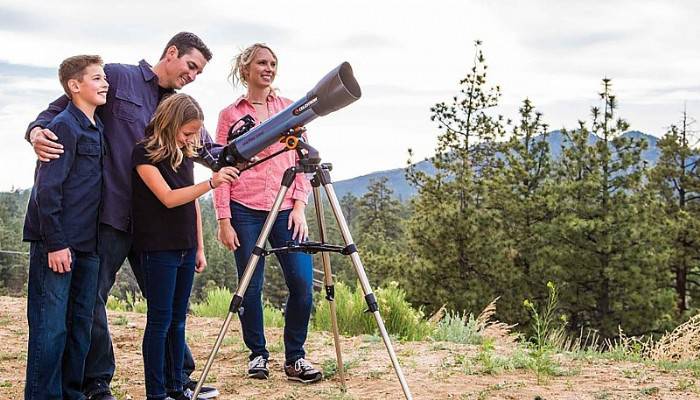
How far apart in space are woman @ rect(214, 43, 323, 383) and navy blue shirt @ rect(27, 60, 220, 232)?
457mm

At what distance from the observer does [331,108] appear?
12.0ft

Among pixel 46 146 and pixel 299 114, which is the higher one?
pixel 299 114

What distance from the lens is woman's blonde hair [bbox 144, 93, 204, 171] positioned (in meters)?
3.62

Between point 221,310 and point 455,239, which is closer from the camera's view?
point 221,310

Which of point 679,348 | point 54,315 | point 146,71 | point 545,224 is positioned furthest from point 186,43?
point 545,224

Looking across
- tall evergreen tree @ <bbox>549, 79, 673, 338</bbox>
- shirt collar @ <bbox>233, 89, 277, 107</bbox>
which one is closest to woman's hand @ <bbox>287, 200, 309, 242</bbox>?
shirt collar @ <bbox>233, 89, 277, 107</bbox>

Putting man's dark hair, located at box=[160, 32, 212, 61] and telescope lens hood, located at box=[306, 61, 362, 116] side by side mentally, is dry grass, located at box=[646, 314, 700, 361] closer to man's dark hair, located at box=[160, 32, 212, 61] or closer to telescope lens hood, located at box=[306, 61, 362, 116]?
telescope lens hood, located at box=[306, 61, 362, 116]

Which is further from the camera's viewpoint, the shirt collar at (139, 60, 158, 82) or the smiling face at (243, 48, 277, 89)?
the smiling face at (243, 48, 277, 89)

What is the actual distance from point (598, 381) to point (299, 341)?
6.11 feet

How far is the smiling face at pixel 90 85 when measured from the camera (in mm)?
3639

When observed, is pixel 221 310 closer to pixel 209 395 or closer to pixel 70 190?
pixel 209 395

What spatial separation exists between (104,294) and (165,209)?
24.6 inches

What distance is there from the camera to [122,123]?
388 centimetres

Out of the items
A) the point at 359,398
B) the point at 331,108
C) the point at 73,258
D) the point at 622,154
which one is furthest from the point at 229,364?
the point at 622,154
